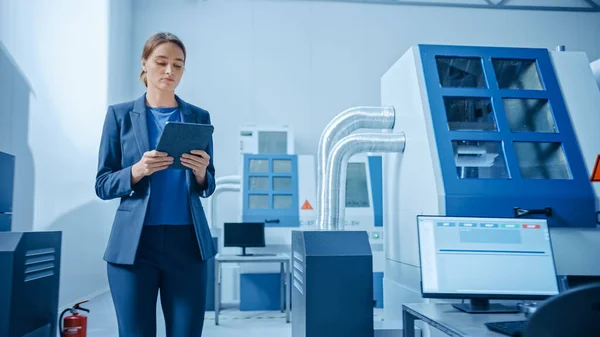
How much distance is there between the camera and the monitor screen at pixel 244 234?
4.31 metres

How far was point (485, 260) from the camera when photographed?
5.61 ft

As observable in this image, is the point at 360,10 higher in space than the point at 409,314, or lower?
higher

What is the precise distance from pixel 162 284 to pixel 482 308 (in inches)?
42.0

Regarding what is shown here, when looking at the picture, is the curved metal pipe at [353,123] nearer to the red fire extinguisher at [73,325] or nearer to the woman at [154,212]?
the woman at [154,212]

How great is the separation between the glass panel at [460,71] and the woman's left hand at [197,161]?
1514mm

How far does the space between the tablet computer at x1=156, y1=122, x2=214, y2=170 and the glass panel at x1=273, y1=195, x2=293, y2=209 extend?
11.2 ft

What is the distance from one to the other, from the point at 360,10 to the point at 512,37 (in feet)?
7.47

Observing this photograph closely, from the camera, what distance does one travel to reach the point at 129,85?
6277 millimetres

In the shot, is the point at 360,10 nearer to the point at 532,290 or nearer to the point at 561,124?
the point at 561,124

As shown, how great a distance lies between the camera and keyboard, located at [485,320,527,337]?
1258mm

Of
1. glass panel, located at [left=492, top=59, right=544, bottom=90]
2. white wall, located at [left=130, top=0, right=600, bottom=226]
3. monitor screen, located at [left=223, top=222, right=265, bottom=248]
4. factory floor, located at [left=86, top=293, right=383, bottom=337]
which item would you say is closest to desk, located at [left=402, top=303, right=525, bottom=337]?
glass panel, located at [left=492, top=59, right=544, bottom=90]

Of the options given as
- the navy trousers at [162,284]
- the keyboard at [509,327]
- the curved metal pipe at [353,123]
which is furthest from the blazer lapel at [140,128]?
the curved metal pipe at [353,123]

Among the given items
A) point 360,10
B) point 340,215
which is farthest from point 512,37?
point 340,215

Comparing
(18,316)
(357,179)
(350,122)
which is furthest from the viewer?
(357,179)
